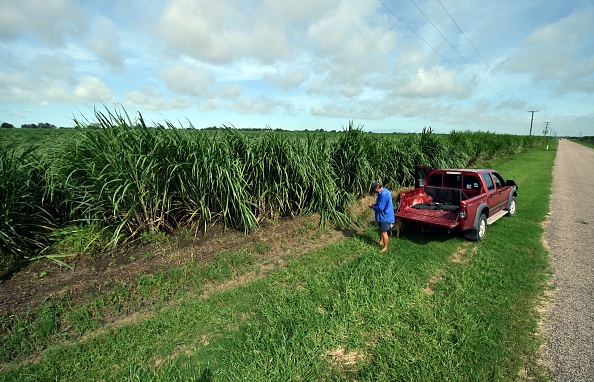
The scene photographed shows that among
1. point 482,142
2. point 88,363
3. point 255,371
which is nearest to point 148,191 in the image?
point 88,363

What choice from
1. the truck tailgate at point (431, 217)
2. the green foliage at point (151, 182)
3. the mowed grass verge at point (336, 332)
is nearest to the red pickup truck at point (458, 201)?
the truck tailgate at point (431, 217)

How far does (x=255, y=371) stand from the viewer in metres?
2.48

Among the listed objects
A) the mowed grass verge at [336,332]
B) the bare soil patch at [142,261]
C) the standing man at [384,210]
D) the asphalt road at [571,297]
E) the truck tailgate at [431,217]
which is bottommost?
the asphalt road at [571,297]

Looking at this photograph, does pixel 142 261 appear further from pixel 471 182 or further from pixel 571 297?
pixel 471 182

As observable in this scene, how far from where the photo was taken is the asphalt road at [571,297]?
267cm

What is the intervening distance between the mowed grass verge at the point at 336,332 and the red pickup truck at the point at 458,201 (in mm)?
1166

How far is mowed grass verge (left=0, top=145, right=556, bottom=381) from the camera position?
254cm

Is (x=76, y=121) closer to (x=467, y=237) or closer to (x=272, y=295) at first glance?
(x=272, y=295)

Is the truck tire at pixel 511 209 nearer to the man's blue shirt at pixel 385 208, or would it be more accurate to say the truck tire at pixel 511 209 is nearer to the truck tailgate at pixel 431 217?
the truck tailgate at pixel 431 217

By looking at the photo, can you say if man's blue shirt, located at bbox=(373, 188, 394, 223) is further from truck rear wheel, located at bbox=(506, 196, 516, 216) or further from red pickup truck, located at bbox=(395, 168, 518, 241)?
truck rear wheel, located at bbox=(506, 196, 516, 216)

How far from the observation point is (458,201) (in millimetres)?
6672

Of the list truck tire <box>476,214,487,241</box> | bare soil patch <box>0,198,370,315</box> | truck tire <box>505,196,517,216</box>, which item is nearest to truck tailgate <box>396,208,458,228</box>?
truck tire <box>476,214,487,241</box>

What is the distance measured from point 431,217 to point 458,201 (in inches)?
48.5

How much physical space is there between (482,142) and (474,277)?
65.2ft
